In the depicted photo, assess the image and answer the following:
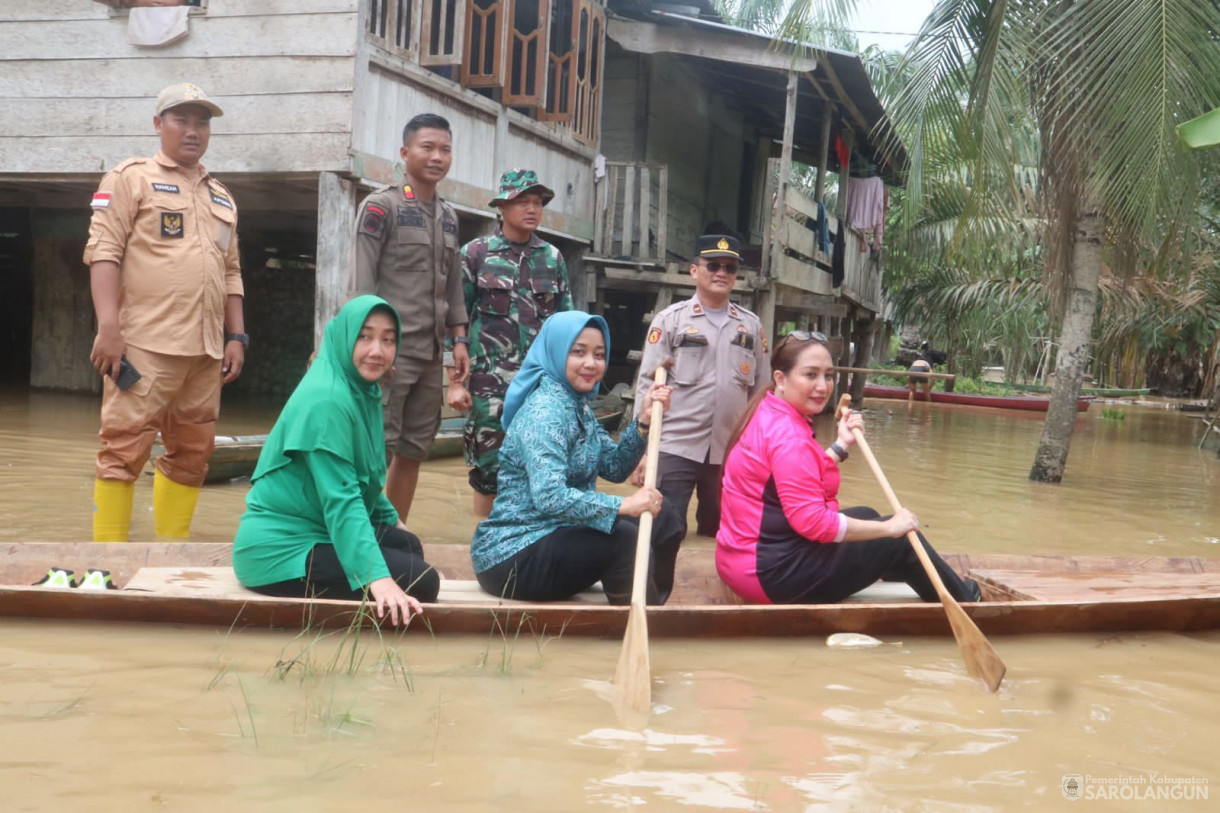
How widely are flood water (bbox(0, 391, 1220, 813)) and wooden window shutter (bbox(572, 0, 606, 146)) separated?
7801 mm

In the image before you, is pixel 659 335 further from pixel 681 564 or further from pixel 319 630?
pixel 319 630

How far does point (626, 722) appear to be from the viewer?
2924mm

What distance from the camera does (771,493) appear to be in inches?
154

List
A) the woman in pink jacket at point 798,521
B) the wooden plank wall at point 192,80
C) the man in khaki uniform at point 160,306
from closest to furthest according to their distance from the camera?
1. the woman in pink jacket at point 798,521
2. the man in khaki uniform at point 160,306
3. the wooden plank wall at point 192,80

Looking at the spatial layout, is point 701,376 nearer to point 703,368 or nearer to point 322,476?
point 703,368

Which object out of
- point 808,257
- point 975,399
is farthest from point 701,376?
point 975,399

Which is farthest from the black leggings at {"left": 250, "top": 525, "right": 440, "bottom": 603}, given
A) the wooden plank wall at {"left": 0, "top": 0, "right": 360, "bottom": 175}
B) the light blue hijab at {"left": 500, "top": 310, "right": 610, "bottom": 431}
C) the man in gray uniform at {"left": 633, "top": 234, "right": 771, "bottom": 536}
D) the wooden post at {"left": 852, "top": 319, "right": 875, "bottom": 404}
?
the wooden post at {"left": 852, "top": 319, "right": 875, "bottom": 404}

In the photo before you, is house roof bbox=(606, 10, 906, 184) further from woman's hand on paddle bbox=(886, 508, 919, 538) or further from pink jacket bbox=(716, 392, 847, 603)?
woman's hand on paddle bbox=(886, 508, 919, 538)

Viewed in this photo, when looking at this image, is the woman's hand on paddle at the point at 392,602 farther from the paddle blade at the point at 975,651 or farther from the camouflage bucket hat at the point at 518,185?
the camouflage bucket hat at the point at 518,185

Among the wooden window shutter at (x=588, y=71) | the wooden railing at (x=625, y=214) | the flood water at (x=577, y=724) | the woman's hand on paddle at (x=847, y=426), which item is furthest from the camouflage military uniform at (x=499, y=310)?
the wooden railing at (x=625, y=214)

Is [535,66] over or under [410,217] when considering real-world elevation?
Answer: over

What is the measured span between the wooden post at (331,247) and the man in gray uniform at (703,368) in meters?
2.99

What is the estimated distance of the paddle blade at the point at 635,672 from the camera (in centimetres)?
302

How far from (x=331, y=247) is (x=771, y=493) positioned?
470 centimetres
